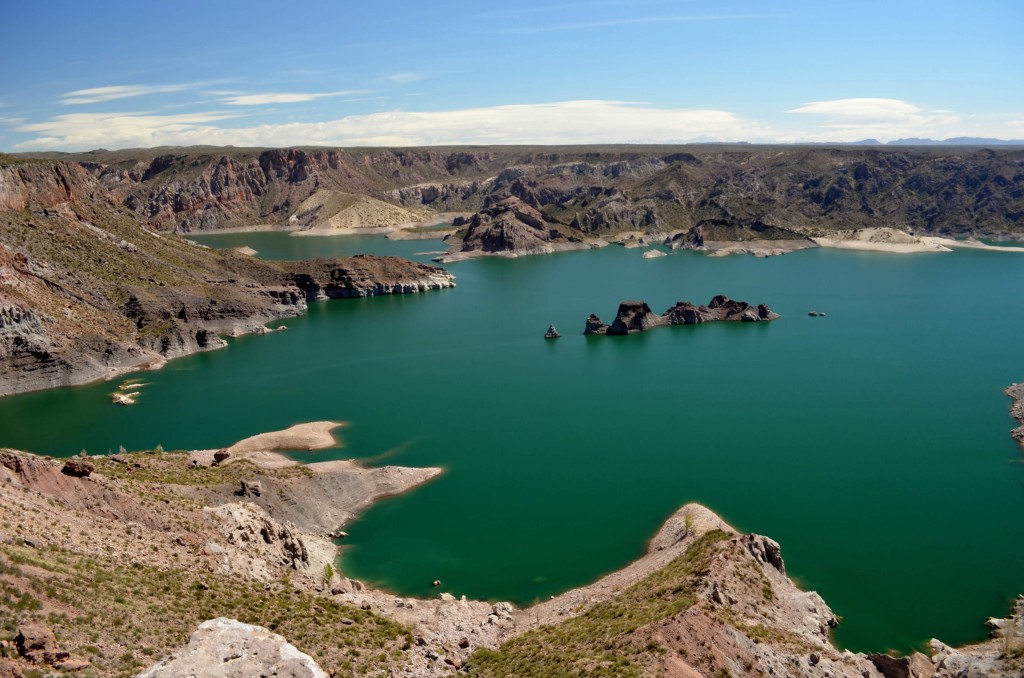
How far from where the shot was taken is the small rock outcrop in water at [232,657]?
2770 cm

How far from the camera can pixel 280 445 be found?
7394cm

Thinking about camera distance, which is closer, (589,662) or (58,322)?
(589,662)

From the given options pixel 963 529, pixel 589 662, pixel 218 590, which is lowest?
pixel 963 529

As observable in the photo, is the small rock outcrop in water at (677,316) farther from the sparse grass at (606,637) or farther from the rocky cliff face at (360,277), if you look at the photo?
the sparse grass at (606,637)

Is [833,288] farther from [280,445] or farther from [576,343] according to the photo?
[280,445]

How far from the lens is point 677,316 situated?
13250 cm

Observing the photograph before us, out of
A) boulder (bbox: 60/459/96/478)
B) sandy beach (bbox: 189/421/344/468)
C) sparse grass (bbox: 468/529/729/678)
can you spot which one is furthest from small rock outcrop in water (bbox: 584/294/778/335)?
boulder (bbox: 60/459/96/478)

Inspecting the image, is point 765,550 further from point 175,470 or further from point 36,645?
point 175,470

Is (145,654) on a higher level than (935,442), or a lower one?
higher

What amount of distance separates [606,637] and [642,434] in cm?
4090

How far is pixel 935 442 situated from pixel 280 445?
65.0 meters

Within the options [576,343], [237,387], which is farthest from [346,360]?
[576,343]

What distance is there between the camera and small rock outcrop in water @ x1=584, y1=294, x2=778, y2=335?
126000mm

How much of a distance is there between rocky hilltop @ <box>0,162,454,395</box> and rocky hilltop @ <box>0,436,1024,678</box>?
51754mm
